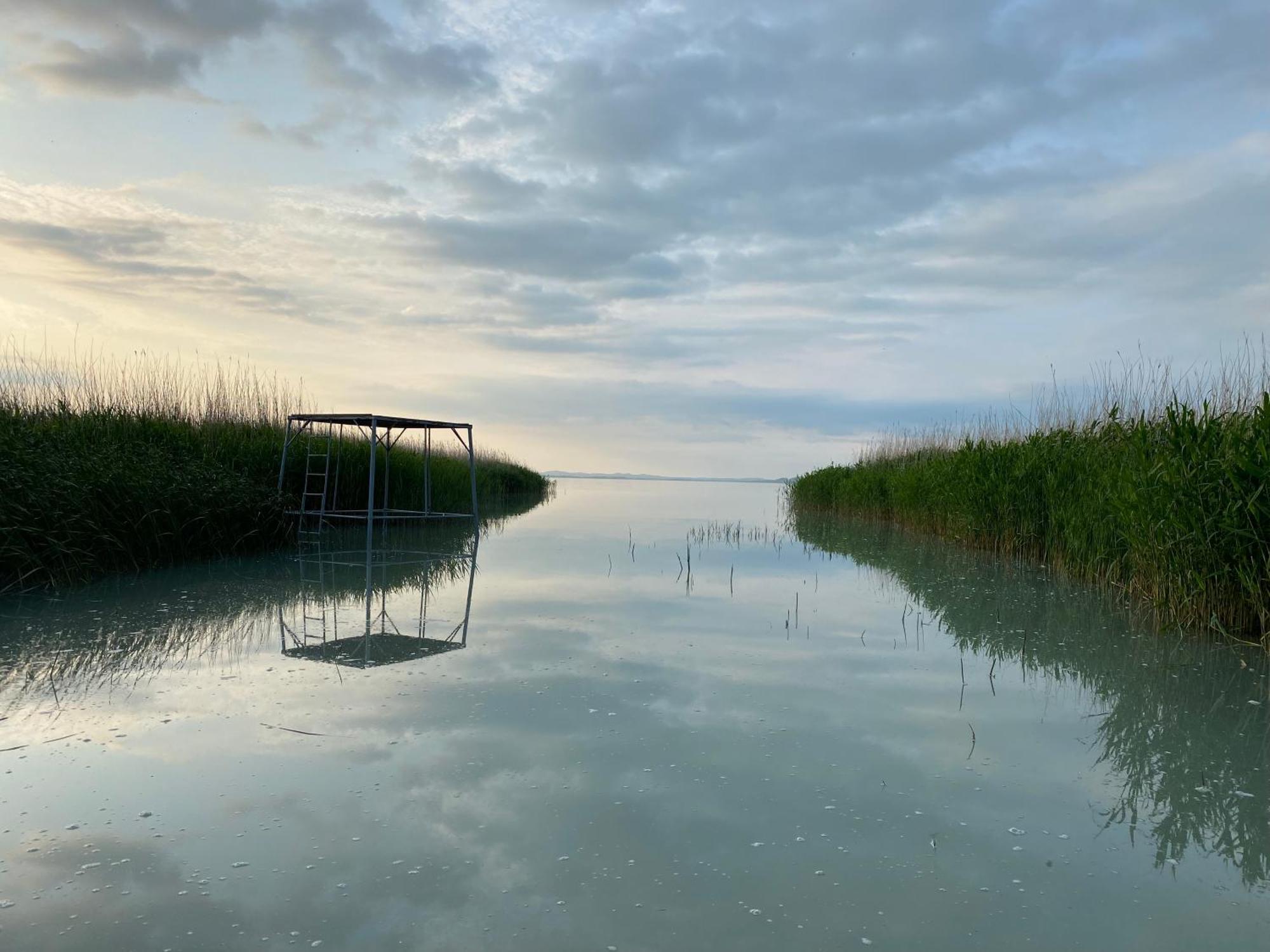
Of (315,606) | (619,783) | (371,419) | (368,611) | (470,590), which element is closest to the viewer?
(619,783)

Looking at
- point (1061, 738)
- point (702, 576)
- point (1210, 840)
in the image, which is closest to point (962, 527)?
point (702, 576)

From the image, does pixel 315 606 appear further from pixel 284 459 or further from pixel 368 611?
pixel 284 459

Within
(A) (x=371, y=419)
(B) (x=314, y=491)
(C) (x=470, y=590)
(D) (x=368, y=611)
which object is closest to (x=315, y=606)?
(D) (x=368, y=611)

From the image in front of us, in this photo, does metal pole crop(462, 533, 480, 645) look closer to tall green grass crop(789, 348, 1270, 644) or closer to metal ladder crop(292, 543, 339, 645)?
metal ladder crop(292, 543, 339, 645)

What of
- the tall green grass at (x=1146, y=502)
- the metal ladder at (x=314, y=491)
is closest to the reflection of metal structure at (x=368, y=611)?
the metal ladder at (x=314, y=491)

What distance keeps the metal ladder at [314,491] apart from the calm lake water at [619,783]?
3663 mm

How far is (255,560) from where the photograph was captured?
7230 millimetres

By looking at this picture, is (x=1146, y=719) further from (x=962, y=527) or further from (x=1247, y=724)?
(x=962, y=527)

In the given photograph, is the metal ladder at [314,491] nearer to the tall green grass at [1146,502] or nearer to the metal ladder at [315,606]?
the metal ladder at [315,606]

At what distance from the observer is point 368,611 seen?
4.89 meters

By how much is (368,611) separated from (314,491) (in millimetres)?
5277

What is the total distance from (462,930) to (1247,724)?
10.0ft

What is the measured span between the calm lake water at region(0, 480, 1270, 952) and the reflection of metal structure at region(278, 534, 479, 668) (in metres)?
0.05

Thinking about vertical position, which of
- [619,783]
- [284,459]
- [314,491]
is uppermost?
[284,459]
